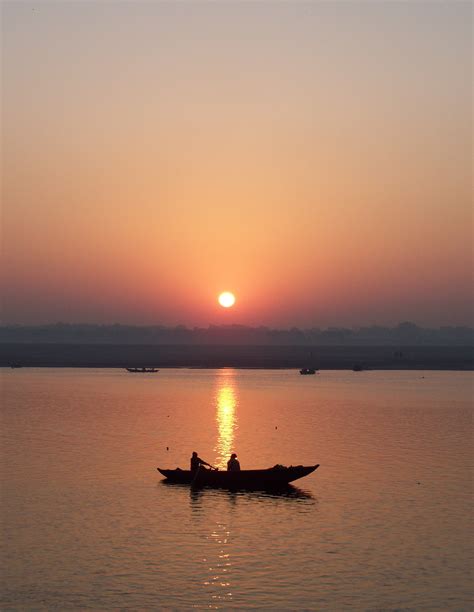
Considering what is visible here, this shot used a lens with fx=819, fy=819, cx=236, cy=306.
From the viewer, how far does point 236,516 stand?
41969 mm

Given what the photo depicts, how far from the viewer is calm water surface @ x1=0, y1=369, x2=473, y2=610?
2969 centimetres

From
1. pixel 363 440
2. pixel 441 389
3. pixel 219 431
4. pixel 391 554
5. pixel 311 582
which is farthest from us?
pixel 441 389

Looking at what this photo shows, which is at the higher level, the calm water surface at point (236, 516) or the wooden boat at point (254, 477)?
the wooden boat at point (254, 477)

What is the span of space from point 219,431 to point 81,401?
36.3 m

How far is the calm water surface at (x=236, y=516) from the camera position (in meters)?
29.7

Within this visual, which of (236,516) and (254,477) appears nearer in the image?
(236,516)

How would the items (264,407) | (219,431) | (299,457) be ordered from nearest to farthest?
(299,457) → (219,431) → (264,407)

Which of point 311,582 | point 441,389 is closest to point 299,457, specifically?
point 311,582

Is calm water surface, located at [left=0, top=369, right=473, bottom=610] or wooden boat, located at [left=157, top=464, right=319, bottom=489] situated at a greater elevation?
wooden boat, located at [left=157, top=464, right=319, bottom=489]

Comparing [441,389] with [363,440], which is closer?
[363,440]

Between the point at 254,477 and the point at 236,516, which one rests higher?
the point at 254,477

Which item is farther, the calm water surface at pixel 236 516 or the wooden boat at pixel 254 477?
the wooden boat at pixel 254 477

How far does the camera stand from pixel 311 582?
3056 centimetres

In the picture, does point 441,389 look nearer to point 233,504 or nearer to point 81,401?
point 81,401
